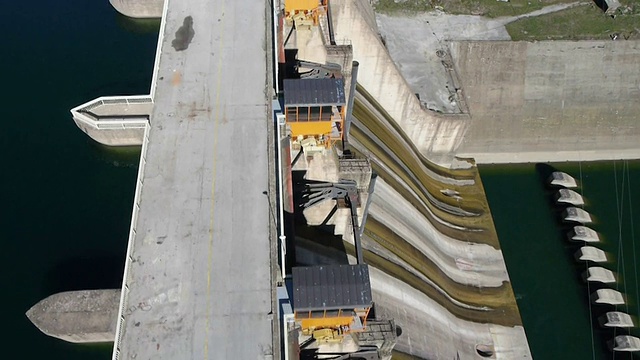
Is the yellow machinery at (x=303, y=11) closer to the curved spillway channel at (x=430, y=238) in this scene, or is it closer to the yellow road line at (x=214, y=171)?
the yellow road line at (x=214, y=171)

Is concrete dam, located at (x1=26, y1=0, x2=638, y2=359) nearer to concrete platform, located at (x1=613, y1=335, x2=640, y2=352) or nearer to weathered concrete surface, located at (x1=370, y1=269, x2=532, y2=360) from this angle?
weathered concrete surface, located at (x1=370, y1=269, x2=532, y2=360)

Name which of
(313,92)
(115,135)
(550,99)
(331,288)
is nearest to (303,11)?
(313,92)

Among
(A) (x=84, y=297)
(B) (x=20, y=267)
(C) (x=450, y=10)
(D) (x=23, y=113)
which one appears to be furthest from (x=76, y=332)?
(C) (x=450, y=10)

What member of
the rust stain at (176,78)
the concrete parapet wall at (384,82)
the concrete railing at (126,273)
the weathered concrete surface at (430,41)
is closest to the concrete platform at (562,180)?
the concrete parapet wall at (384,82)

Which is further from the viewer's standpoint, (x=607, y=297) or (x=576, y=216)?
(x=576, y=216)

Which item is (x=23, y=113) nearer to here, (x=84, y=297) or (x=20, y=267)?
(x=20, y=267)

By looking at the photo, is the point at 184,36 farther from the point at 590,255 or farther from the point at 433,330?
the point at 590,255

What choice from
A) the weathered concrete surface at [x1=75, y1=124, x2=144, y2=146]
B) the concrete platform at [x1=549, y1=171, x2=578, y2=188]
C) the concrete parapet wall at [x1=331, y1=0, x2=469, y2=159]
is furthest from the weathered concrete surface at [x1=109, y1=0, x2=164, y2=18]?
the concrete platform at [x1=549, y1=171, x2=578, y2=188]
